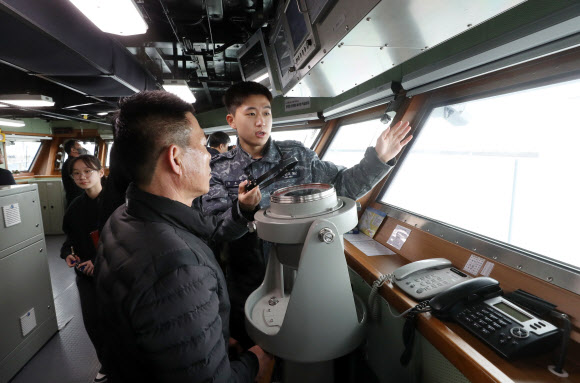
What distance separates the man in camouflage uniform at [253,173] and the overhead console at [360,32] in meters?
0.43

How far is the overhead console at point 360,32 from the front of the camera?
1064 millimetres

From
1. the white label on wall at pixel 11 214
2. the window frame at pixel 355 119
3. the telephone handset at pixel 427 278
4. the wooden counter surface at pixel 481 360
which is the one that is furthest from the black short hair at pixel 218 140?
the wooden counter surface at pixel 481 360

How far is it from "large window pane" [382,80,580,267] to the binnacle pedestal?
2.63ft

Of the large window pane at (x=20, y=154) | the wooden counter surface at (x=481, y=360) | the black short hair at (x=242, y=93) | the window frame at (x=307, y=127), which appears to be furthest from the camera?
the large window pane at (x=20, y=154)

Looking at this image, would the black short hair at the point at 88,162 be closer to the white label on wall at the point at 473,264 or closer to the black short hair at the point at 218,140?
the black short hair at the point at 218,140

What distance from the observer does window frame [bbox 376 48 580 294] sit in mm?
1026

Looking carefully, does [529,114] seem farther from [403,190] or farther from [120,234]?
[120,234]

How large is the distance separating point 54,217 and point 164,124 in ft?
28.1

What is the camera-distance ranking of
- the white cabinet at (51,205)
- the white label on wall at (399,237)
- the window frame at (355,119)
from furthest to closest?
the white cabinet at (51,205) → the window frame at (355,119) → the white label on wall at (399,237)

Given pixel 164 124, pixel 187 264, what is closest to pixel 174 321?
pixel 187 264

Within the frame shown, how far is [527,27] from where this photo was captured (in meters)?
1.18

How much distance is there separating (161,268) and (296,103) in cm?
403

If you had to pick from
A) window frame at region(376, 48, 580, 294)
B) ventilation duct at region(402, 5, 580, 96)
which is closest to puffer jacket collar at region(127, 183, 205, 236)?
window frame at region(376, 48, 580, 294)

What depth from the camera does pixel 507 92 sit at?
1437 mm
